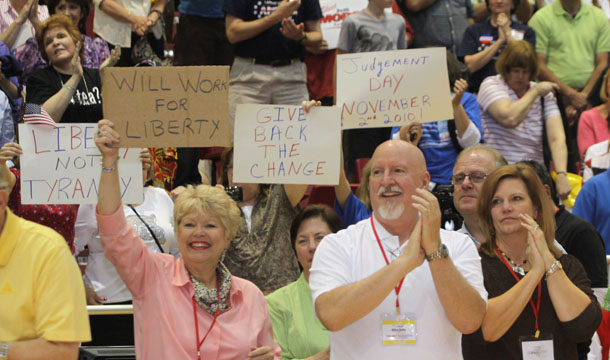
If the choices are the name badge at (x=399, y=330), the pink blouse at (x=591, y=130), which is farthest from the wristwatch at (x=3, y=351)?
the pink blouse at (x=591, y=130)

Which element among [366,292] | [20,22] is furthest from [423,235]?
[20,22]

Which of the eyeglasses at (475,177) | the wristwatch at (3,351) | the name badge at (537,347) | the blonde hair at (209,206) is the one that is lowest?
the name badge at (537,347)

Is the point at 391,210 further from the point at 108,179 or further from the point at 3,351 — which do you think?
the point at 3,351

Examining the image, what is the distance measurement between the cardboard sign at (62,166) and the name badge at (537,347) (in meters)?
2.03

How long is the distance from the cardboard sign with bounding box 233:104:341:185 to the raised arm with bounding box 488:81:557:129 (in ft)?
9.13

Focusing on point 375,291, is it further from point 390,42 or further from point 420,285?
point 390,42

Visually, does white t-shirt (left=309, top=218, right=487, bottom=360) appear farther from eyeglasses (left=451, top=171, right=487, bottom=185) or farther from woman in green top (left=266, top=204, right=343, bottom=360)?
eyeglasses (left=451, top=171, right=487, bottom=185)

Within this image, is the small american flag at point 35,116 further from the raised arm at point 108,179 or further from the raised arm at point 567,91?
the raised arm at point 567,91

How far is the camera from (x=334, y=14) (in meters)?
8.55

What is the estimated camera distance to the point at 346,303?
365 centimetres

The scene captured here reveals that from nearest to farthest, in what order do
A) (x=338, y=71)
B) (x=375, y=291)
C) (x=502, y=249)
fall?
(x=375, y=291) < (x=502, y=249) < (x=338, y=71)

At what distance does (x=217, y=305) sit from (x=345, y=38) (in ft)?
13.6

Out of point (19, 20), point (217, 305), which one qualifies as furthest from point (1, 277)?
point (19, 20)

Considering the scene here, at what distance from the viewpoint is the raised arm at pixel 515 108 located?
7434 millimetres
